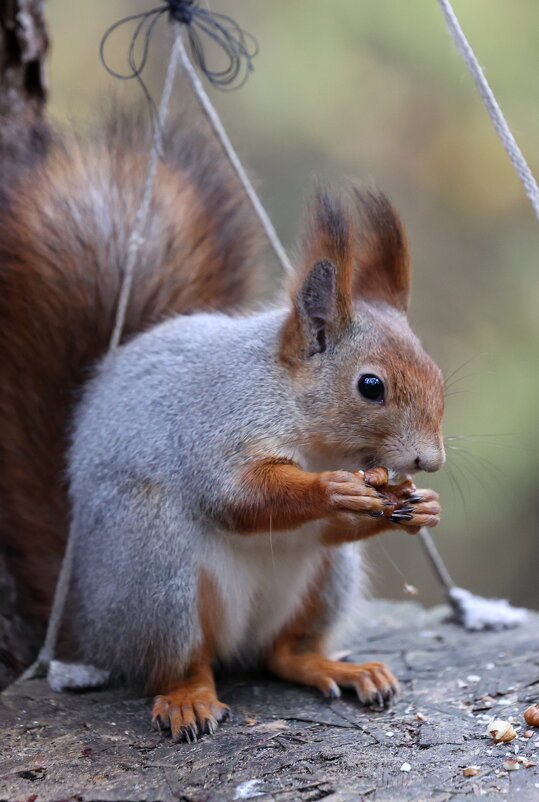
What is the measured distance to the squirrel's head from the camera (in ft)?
5.31

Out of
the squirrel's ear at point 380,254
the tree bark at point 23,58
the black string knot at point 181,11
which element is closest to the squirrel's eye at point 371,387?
the squirrel's ear at point 380,254

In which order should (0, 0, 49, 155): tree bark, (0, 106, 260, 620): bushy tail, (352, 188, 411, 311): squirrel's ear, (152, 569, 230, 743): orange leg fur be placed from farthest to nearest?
1. (0, 0, 49, 155): tree bark
2. (0, 106, 260, 620): bushy tail
3. (352, 188, 411, 311): squirrel's ear
4. (152, 569, 230, 743): orange leg fur

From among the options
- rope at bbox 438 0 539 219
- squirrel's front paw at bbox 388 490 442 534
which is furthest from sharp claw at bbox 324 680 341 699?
rope at bbox 438 0 539 219

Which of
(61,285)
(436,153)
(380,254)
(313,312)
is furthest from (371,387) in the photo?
(436,153)

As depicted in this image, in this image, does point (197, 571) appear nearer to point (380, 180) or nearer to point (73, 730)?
point (73, 730)

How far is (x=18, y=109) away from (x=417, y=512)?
149cm

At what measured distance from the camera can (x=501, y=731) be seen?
5.19 feet

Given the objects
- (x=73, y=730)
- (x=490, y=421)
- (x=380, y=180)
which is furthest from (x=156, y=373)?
(x=380, y=180)

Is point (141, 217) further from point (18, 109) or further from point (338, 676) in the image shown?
point (338, 676)

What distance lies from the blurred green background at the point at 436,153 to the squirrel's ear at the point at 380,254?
170 cm

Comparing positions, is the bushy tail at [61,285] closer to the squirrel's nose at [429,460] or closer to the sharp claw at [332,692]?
the sharp claw at [332,692]

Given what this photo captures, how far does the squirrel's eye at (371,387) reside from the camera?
164cm

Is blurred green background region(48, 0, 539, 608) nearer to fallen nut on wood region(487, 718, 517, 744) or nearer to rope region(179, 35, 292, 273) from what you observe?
rope region(179, 35, 292, 273)

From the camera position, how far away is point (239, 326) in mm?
1910
